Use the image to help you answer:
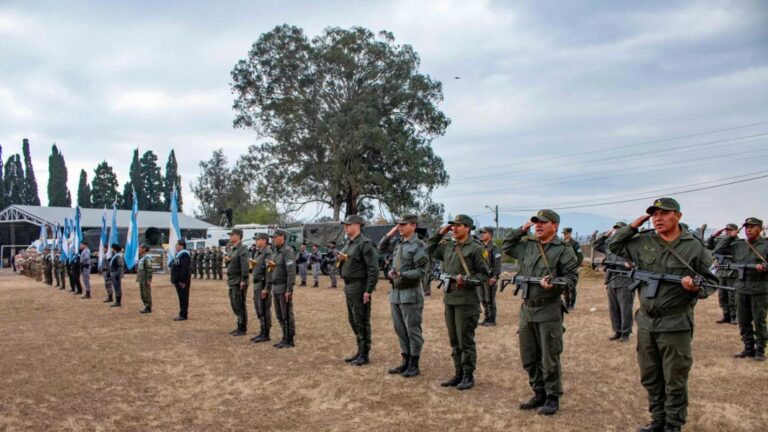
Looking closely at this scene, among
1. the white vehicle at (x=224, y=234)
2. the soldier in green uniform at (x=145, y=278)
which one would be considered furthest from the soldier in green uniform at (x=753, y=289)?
the white vehicle at (x=224, y=234)

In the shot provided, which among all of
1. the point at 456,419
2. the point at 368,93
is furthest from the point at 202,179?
the point at 456,419

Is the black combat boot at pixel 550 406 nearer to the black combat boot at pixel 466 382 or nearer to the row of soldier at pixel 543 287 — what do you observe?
the row of soldier at pixel 543 287

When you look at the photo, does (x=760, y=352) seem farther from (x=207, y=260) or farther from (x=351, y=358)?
(x=207, y=260)

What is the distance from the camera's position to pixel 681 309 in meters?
4.50

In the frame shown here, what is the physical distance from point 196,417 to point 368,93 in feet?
112

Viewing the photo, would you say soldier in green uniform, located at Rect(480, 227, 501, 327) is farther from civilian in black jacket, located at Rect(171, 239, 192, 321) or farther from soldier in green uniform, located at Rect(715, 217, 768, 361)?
civilian in black jacket, located at Rect(171, 239, 192, 321)

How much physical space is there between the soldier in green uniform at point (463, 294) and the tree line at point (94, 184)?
210 ft

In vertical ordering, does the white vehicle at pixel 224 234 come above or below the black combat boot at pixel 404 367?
above

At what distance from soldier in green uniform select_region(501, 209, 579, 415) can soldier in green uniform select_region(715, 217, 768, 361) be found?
11.8 ft

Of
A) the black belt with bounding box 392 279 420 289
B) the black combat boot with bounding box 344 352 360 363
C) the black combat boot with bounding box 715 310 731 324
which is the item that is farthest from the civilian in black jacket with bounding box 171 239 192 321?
the black combat boot with bounding box 715 310 731 324

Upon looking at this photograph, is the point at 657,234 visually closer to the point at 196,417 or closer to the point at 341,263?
the point at 341,263

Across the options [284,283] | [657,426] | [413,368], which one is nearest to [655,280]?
[657,426]

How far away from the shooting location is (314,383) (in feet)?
21.5

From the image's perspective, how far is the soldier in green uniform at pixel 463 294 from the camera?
20.1 feet
